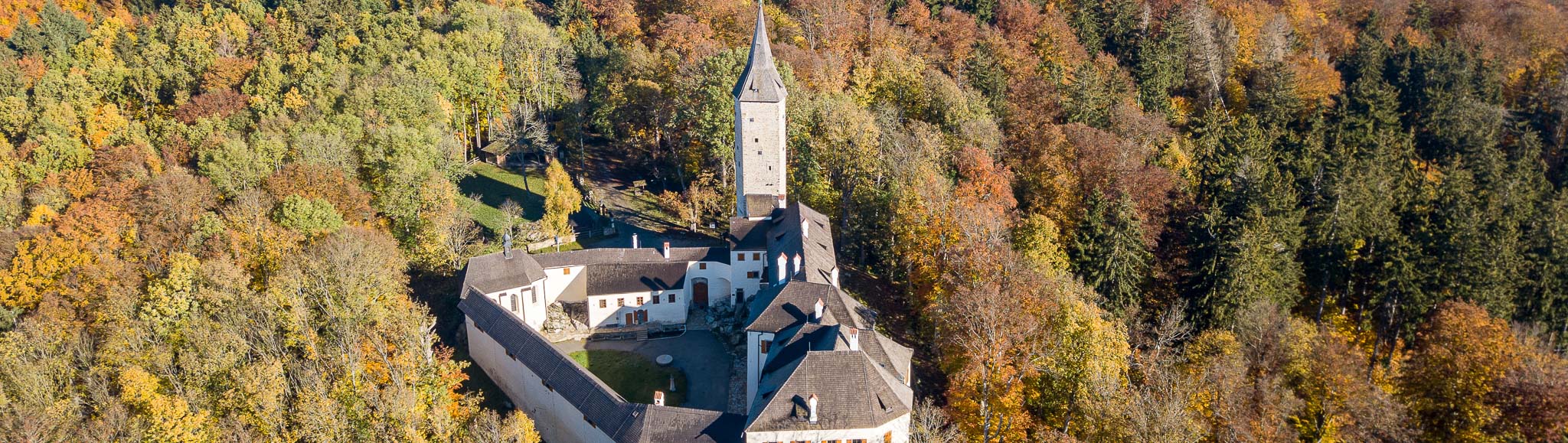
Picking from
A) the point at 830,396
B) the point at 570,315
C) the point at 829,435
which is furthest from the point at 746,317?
the point at 829,435

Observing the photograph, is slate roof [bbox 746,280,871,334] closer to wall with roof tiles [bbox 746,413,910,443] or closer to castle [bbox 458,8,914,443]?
castle [bbox 458,8,914,443]

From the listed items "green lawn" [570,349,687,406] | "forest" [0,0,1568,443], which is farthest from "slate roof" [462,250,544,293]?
"green lawn" [570,349,687,406]

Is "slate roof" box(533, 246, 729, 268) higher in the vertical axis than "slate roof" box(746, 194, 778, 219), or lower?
lower

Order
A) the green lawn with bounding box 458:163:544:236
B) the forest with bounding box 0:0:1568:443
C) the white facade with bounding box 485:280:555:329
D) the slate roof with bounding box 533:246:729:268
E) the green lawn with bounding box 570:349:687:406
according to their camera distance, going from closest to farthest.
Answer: the forest with bounding box 0:0:1568:443 < the green lawn with bounding box 570:349:687:406 < the white facade with bounding box 485:280:555:329 < the slate roof with bounding box 533:246:729:268 < the green lawn with bounding box 458:163:544:236

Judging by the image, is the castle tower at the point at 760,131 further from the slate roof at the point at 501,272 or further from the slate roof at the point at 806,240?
the slate roof at the point at 501,272

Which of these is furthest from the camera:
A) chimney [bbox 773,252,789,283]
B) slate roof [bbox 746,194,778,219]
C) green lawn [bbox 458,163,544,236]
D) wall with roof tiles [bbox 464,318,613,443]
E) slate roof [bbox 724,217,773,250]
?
green lawn [bbox 458,163,544,236]

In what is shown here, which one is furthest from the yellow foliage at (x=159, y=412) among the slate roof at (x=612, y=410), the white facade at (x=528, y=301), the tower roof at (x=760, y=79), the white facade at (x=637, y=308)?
the tower roof at (x=760, y=79)

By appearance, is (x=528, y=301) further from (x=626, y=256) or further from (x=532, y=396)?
(x=532, y=396)
